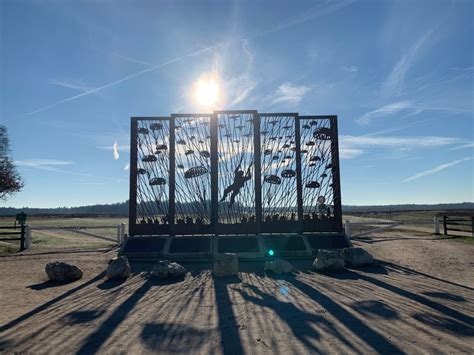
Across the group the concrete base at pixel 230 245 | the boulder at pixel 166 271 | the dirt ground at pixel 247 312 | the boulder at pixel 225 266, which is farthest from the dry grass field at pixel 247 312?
the concrete base at pixel 230 245

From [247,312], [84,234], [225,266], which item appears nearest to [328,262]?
[225,266]

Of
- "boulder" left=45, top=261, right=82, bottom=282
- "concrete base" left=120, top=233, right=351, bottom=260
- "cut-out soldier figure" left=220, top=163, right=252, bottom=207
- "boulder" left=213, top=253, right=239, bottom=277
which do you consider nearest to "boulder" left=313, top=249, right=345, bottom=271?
"concrete base" left=120, top=233, right=351, bottom=260

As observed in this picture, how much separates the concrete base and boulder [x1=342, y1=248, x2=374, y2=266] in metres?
1.83

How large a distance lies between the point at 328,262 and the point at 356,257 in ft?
4.64

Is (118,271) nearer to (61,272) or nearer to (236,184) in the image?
(61,272)

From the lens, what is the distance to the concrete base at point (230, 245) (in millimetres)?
13586

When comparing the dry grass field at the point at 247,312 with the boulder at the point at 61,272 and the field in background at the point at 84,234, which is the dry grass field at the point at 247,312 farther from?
the field in background at the point at 84,234

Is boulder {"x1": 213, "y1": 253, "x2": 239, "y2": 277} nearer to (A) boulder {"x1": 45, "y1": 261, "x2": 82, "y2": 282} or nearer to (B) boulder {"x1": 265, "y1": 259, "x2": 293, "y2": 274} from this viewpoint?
(B) boulder {"x1": 265, "y1": 259, "x2": 293, "y2": 274}

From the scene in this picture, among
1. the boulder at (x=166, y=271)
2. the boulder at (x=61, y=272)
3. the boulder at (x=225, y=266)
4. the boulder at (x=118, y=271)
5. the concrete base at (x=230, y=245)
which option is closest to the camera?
the boulder at (x=61, y=272)

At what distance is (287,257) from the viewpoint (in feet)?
45.0

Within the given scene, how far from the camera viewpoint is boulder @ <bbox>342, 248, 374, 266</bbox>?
39.4 feet

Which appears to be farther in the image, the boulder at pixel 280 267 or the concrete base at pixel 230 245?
the concrete base at pixel 230 245

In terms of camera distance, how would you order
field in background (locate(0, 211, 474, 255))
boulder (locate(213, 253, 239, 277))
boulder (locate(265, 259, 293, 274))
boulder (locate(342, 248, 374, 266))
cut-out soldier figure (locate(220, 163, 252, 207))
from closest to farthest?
boulder (locate(213, 253, 239, 277)) < boulder (locate(265, 259, 293, 274)) < boulder (locate(342, 248, 374, 266)) < cut-out soldier figure (locate(220, 163, 252, 207)) < field in background (locate(0, 211, 474, 255))

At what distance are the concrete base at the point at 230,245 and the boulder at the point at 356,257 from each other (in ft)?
5.99
